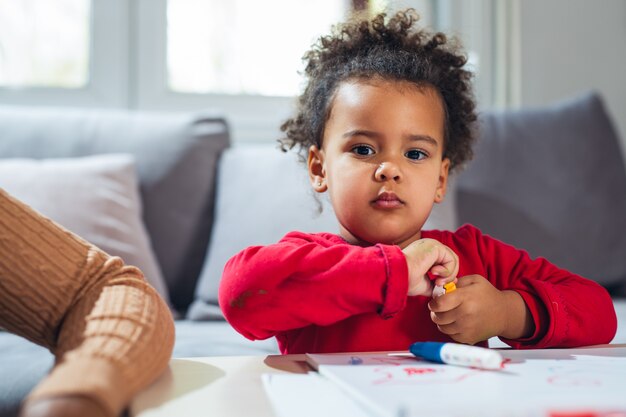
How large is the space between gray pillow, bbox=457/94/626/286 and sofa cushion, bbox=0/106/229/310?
65 cm

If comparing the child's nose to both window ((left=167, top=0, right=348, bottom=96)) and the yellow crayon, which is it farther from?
window ((left=167, top=0, right=348, bottom=96))

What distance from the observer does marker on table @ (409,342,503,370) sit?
620 mm

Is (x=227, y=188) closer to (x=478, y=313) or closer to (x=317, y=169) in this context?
(x=317, y=169)

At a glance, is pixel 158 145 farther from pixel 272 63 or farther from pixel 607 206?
pixel 607 206

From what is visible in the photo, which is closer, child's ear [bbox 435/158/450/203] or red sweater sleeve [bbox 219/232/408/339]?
red sweater sleeve [bbox 219/232/408/339]

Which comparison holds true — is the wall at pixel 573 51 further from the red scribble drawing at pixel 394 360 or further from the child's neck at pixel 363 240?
the red scribble drawing at pixel 394 360

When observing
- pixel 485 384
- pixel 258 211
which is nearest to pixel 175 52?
pixel 258 211

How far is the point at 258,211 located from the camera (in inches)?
66.2

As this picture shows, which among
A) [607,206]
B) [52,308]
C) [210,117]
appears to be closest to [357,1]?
[210,117]

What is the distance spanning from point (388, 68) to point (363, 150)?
0.40ft

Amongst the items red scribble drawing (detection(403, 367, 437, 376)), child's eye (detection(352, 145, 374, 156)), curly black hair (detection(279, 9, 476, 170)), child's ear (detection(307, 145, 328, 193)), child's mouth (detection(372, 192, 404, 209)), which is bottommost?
red scribble drawing (detection(403, 367, 437, 376))

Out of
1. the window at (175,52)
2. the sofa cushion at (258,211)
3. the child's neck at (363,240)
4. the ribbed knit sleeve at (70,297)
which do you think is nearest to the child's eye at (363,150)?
the child's neck at (363,240)

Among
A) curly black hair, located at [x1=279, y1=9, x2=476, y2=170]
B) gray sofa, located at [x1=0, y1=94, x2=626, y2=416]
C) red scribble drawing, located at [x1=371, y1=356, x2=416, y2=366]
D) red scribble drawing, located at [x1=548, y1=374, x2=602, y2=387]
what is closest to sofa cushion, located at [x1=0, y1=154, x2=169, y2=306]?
gray sofa, located at [x1=0, y1=94, x2=626, y2=416]

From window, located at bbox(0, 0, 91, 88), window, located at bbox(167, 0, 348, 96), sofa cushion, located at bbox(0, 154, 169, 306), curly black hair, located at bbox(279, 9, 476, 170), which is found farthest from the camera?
window, located at bbox(167, 0, 348, 96)
